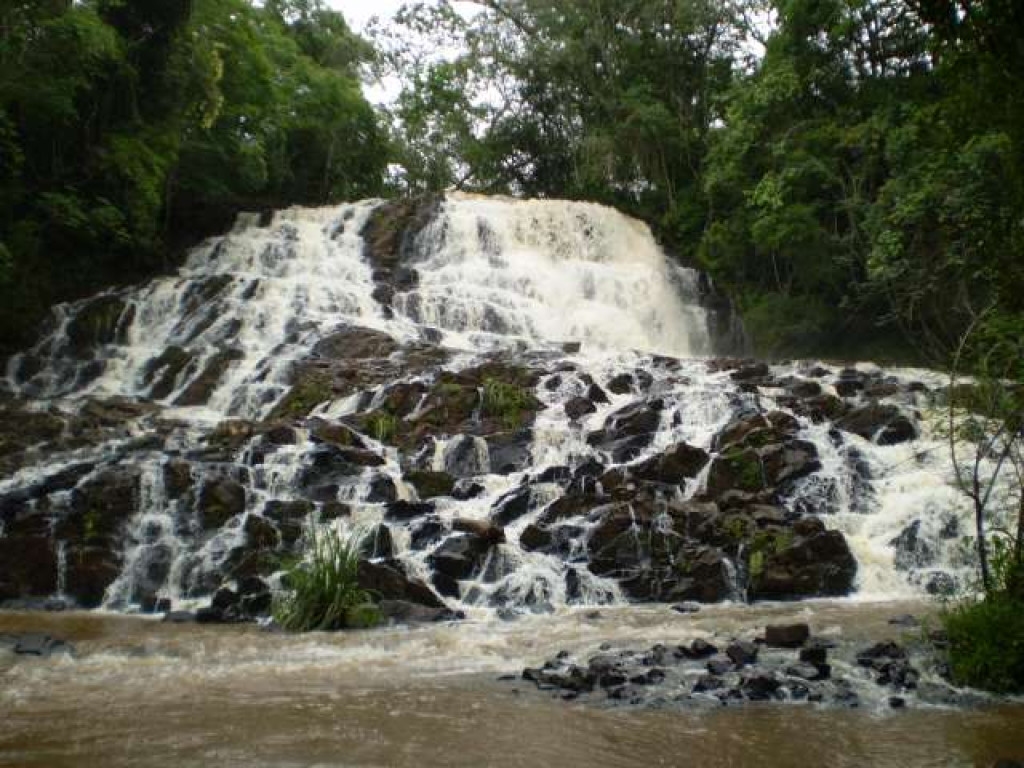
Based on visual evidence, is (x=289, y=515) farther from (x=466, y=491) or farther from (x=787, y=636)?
(x=787, y=636)

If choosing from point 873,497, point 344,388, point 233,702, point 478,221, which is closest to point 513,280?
point 478,221

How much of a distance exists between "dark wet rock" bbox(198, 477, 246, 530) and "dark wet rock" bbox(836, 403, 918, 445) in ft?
28.9

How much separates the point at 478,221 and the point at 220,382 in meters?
10.1

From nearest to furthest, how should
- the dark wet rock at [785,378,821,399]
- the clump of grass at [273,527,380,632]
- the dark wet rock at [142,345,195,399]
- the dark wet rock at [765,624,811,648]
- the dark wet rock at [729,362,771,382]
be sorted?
1. the dark wet rock at [765,624,811,648]
2. the clump of grass at [273,527,380,632]
3. the dark wet rock at [785,378,821,399]
4. the dark wet rock at [729,362,771,382]
5. the dark wet rock at [142,345,195,399]

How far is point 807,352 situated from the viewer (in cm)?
2372

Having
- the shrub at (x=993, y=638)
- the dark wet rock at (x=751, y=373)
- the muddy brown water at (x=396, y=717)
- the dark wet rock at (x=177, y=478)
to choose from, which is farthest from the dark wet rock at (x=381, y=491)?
the shrub at (x=993, y=638)

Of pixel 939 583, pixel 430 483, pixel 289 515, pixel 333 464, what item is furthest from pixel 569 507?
pixel 939 583

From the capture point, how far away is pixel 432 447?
13430 mm

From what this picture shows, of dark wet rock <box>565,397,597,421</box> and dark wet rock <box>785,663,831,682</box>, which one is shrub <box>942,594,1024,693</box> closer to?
dark wet rock <box>785,663,831,682</box>

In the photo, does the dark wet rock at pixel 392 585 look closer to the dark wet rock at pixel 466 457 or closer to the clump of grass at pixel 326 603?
the clump of grass at pixel 326 603

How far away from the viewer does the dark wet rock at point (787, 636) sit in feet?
23.1

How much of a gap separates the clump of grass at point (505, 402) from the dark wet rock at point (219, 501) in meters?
4.40

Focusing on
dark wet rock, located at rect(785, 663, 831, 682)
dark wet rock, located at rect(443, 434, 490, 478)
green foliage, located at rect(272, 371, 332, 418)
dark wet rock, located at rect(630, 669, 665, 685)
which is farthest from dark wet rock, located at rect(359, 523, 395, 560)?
dark wet rock, located at rect(785, 663, 831, 682)

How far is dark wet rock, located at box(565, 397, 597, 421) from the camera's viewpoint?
571 inches
